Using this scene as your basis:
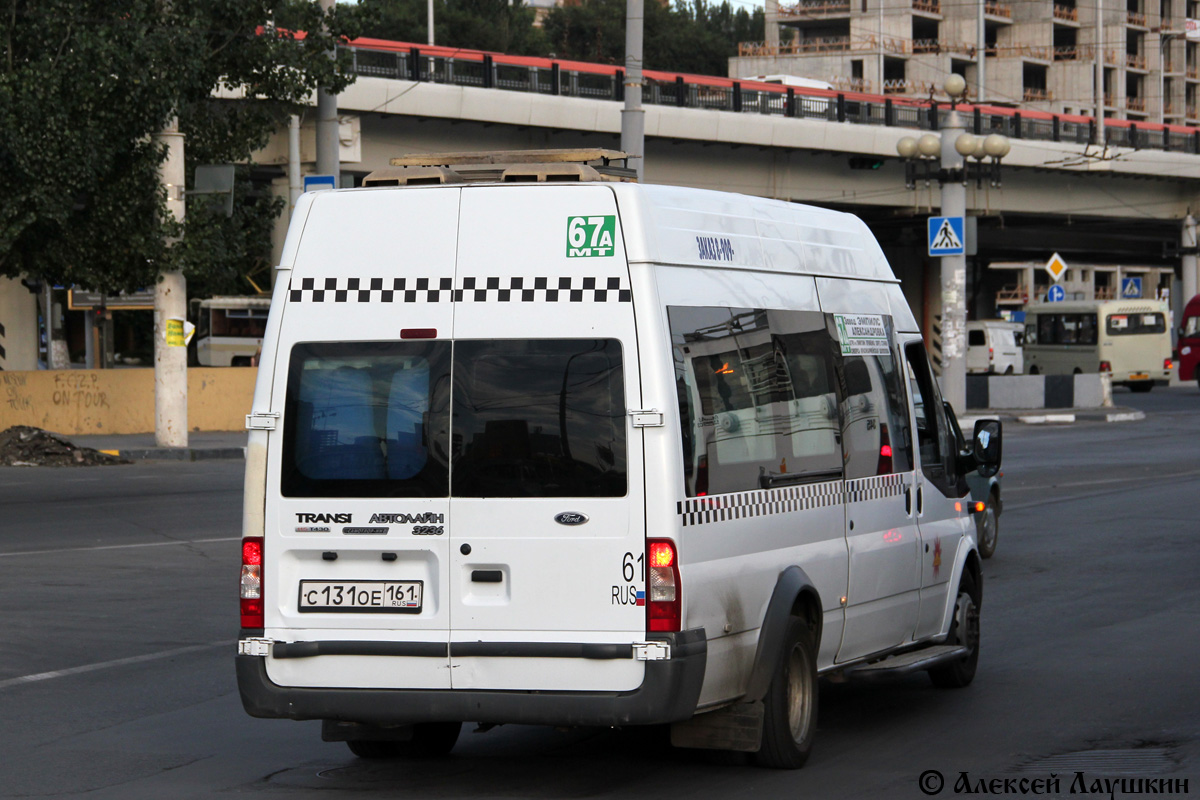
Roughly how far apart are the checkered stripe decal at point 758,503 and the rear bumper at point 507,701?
0.45 m

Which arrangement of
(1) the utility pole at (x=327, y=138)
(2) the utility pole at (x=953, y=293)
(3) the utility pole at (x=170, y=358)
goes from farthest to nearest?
(2) the utility pole at (x=953, y=293), (3) the utility pole at (x=170, y=358), (1) the utility pole at (x=327, y=138)

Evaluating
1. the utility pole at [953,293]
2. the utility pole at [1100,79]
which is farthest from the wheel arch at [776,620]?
the utility pole at [1100,79]

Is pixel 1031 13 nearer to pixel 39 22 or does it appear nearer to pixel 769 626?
pixel 39 22

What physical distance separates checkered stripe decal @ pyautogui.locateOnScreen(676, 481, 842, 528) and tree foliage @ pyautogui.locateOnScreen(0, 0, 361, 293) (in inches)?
733

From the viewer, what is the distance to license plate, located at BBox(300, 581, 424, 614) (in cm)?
613

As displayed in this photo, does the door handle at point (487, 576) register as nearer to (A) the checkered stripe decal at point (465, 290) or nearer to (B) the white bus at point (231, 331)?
(A) the checkered stripe decal at point (465, 290)

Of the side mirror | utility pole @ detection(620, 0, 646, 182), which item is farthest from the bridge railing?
the side mirror

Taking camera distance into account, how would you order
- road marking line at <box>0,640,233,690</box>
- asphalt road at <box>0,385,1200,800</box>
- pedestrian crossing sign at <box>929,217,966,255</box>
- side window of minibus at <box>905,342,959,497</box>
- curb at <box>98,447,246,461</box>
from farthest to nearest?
1. pedestrian crossing sign at <box>929,217,966,255</box>
2. curb at <box>98,447,246,461</box>
3. road marking line at <box>0,640,233,690</box>
4. side window of minibus at <box>905,342,959,497</box>
5. asphalt road at <box>0,385,1200,800</box>

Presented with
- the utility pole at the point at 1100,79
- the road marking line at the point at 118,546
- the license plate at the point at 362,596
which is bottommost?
the road marking line at the point at 118,546

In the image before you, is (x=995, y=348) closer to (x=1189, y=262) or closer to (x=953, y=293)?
(x=1189, y=262)

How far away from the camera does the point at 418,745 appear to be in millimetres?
7086

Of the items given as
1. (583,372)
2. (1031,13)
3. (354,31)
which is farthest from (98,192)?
(1031,13)

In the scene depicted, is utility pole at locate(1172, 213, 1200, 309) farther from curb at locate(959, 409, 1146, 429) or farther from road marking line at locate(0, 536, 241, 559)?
road marking line at locate(0, 536, 241, 559)

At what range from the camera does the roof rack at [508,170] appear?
6.42 m
